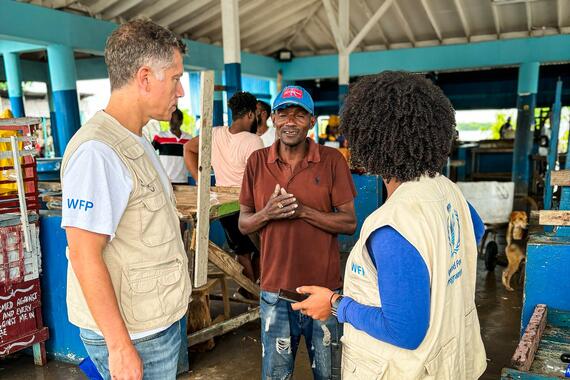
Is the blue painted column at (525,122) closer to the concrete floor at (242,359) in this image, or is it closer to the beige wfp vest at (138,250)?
the concrete floor at (242,359)

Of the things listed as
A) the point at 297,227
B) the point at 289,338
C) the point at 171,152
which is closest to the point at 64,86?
the point at 171,152

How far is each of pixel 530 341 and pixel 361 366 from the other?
30.6 inches

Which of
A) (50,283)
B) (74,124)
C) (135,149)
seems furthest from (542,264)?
(74,124)

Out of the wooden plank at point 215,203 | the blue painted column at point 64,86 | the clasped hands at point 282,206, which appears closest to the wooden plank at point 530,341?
the clasped hands at point 282,206

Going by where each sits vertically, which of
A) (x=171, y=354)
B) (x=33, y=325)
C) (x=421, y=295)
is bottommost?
(x=33, y=325)

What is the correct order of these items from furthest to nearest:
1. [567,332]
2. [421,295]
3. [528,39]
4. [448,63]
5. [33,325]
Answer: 1. [448,63]
2. [528,39]
3. [33,325]
4. [567,332]
5. [421,295]

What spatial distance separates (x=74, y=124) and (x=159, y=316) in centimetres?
763

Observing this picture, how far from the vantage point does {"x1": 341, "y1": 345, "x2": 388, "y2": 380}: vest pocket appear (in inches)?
48.3

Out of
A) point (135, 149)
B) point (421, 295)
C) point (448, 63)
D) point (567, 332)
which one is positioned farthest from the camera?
point (448, 63)

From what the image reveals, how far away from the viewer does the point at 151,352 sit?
1.42 meters

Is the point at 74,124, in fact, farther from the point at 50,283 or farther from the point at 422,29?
the point at 422,29

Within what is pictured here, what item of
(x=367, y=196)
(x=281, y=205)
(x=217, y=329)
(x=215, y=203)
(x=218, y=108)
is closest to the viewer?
(x=281, y=205)

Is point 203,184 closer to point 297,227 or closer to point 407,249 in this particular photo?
point 297,227

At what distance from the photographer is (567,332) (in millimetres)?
1963
